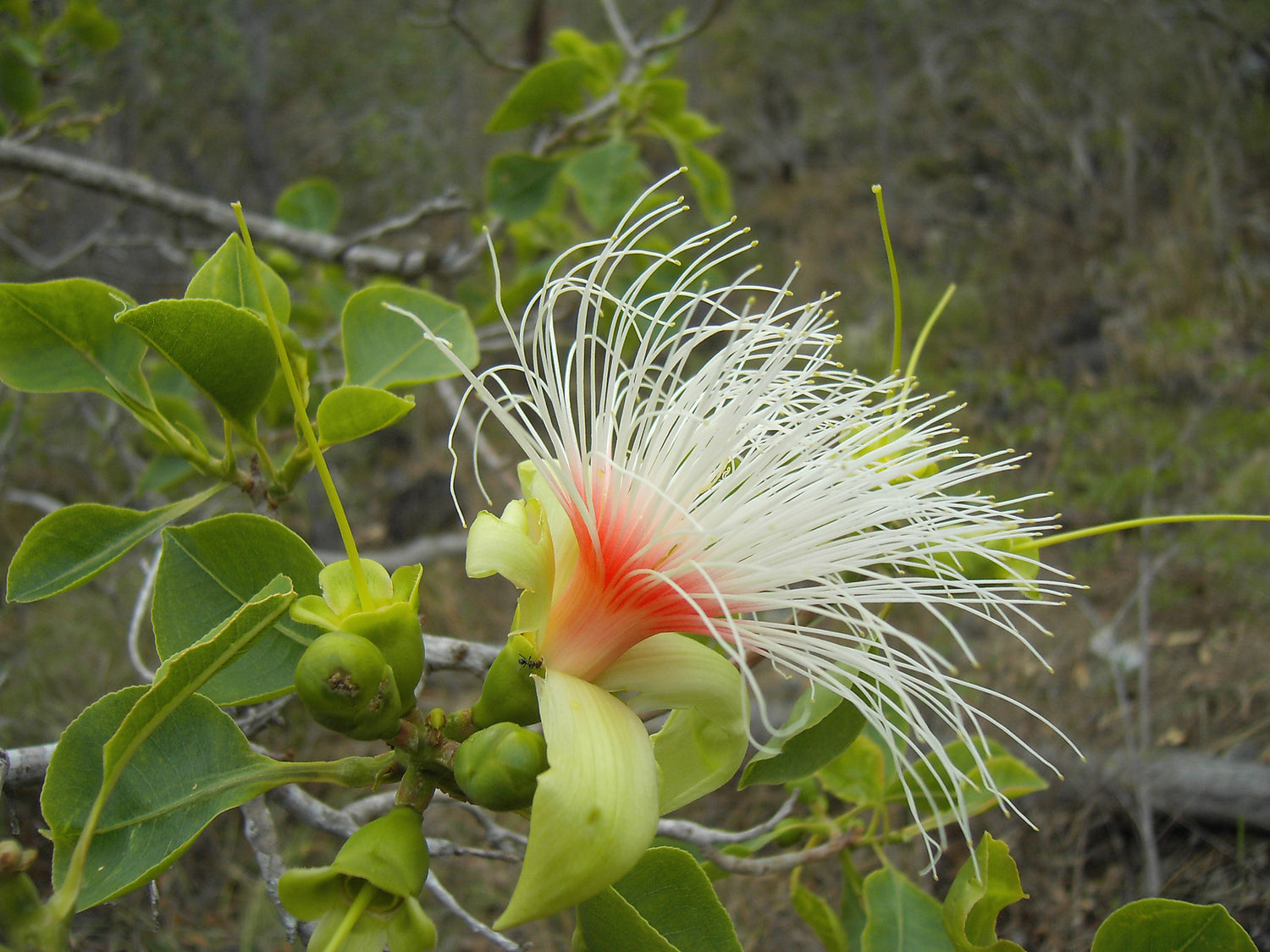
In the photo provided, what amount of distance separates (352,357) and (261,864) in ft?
2.11

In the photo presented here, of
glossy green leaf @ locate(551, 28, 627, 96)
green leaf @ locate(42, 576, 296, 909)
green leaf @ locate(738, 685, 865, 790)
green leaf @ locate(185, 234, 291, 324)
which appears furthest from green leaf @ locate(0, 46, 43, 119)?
green leaf @ locate(738, 685, 865, 790)

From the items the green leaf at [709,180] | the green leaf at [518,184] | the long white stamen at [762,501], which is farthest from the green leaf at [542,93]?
the long white stamen at [762,501]

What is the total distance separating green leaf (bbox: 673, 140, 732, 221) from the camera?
2.11 m

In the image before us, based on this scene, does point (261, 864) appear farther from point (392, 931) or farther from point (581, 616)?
point (581, 616)

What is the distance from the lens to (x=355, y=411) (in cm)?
97

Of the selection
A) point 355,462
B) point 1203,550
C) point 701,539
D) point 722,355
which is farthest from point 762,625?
point 355,462

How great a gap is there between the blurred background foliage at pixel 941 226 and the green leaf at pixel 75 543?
1.37 m

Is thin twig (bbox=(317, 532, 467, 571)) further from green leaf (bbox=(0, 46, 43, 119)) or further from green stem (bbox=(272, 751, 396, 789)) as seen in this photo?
green stem (bbox=(272, 751, 396, 789))

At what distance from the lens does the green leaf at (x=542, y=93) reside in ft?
6.35

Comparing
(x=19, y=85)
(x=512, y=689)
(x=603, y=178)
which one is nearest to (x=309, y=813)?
(x=512, y=689)

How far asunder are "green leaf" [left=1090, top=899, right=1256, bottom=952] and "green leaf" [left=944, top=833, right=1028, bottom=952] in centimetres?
10

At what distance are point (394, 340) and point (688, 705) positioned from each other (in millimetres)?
641

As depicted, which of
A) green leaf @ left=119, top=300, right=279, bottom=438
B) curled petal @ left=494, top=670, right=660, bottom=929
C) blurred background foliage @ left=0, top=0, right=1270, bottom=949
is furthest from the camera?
blurred background foliage @ left=0, top=0, right=1270, bottom=949

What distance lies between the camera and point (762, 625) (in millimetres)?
907
